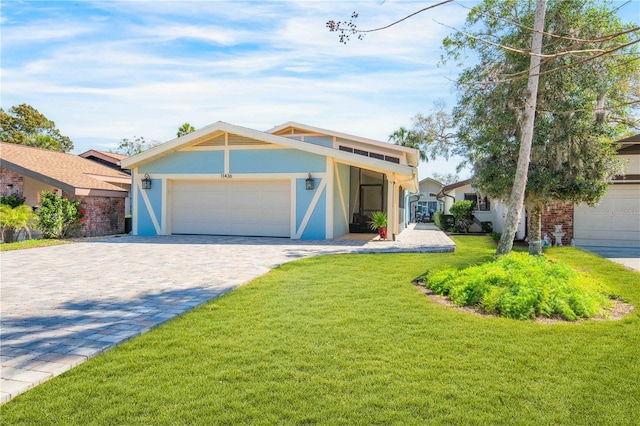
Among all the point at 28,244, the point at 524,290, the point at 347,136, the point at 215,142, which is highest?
the point at 347,136

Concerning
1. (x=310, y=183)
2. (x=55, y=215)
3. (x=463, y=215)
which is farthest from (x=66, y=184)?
(x=463, y=215)

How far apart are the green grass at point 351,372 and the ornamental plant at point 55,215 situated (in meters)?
11.4

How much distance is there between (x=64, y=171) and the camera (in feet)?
53.6

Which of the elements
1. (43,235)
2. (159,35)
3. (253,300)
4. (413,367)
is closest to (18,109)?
(43,235)

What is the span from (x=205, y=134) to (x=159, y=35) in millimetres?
5411

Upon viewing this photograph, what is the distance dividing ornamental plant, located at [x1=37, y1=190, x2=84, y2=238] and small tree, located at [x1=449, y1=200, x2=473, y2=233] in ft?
55.7

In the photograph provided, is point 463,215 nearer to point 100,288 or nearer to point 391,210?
point 391,210

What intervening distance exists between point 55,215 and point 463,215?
17.8 metres

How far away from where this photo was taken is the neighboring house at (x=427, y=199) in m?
38.7

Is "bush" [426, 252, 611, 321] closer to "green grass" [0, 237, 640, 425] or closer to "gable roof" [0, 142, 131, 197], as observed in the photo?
"green grass" [0, 237, 640, 425]

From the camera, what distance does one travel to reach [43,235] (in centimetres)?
1418

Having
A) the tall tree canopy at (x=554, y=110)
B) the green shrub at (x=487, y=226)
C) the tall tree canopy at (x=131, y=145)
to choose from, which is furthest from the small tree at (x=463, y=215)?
the tall tree canopy at (x=131, y=145)

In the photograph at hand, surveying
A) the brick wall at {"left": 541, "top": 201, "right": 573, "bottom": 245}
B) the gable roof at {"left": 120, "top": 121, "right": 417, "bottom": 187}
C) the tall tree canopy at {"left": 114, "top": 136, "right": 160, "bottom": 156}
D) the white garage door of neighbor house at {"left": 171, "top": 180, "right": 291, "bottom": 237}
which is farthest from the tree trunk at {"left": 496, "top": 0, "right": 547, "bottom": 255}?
the tall tree canopy at {"left": 114, "top": 136, "right": 160, "bottom": 156}

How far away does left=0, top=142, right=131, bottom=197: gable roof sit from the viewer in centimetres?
1470
